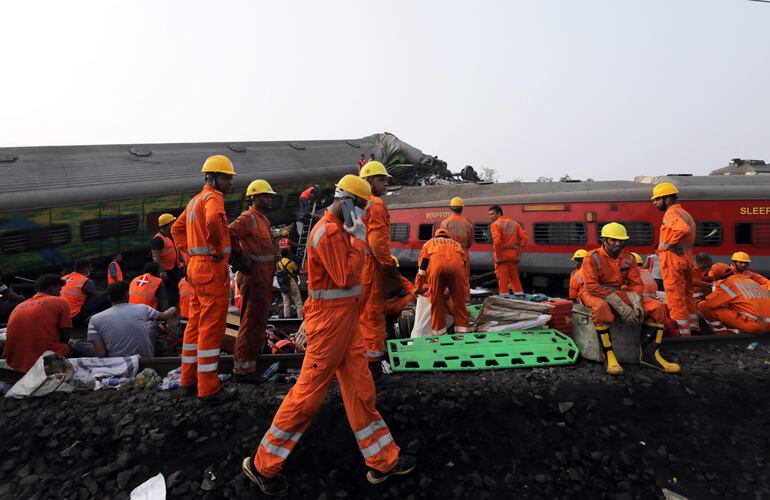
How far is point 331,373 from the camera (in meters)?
2.57

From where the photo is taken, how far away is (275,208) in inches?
447

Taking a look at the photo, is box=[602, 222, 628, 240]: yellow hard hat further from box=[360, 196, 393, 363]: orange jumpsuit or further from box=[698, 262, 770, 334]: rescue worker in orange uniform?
box=[360, 196, 393, 363]: orange jumpsuit

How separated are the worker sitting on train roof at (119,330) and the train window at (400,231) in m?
6.02

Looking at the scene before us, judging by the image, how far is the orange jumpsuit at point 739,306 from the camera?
4.58m

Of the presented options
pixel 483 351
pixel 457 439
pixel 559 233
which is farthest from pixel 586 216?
pixel 457 439

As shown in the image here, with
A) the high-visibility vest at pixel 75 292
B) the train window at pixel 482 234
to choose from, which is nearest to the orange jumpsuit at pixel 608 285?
the train window at pixel 482 234

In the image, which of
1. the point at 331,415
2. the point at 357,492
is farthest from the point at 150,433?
the point at 357,492

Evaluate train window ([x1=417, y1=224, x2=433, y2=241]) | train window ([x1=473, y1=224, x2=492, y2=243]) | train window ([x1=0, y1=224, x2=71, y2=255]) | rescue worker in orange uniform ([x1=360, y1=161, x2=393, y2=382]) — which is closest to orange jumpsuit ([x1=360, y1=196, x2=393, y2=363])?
rescue worker in orange uniform ([x1=360, y1=161, x2=393, y2=382])

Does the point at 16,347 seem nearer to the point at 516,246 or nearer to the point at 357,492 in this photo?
the point at 357,492

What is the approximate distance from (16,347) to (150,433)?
1860mm

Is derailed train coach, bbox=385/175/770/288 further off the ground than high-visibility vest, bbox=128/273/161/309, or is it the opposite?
derailed train coach, bbox=385/175/770/288

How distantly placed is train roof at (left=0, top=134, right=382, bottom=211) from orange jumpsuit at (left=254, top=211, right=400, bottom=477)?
25.5 feet

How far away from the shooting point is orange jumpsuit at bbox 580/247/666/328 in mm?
3945

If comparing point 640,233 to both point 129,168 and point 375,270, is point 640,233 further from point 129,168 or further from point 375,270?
point 129,168
